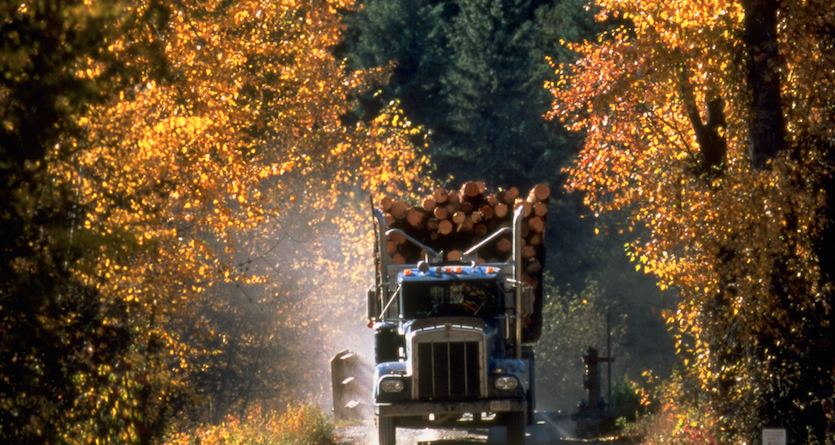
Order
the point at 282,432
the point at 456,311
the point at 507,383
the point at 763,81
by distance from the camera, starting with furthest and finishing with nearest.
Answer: the point at 282,432 → the point at 456,311 → the point at 507,383 → the point at 763,81

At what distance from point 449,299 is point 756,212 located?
4.24 m

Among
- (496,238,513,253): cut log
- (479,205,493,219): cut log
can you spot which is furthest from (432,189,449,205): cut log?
(496,238,513,253): cut log

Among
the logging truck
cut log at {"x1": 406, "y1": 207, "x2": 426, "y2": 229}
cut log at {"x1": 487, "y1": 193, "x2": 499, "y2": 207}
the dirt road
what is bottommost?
the dirt road

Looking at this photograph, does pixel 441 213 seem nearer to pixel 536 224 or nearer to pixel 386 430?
pixel 536 224

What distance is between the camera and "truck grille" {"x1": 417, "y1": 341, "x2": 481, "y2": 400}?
471 inches

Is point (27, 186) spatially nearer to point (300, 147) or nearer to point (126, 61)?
point (126, 61)

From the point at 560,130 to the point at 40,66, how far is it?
117 ft

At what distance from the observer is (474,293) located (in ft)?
42.5

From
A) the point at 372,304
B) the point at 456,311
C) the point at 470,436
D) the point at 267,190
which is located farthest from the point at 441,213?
the point at 267,190

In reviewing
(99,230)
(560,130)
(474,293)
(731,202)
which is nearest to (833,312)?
(731,202)

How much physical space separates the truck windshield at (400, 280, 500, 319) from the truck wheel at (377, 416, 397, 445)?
1425 mm

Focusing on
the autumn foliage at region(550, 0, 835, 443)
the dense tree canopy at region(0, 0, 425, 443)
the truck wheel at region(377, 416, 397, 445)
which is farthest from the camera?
the truck wheel at region(377, 416, 397, 445)

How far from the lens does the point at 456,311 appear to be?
12.9 metres

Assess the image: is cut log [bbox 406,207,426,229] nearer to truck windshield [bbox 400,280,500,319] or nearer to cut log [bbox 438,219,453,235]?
cut log [bbox 438,219,453,235]
